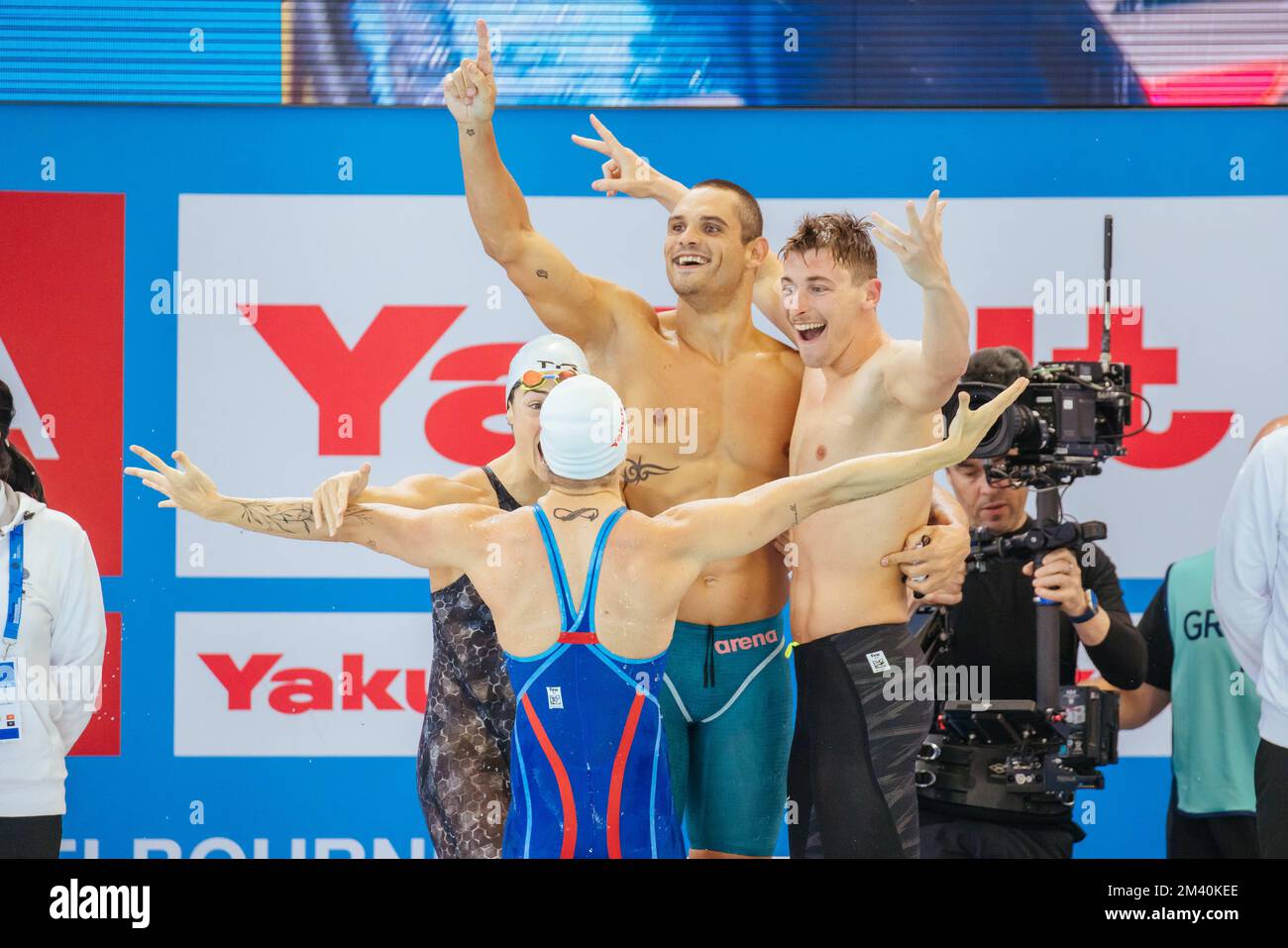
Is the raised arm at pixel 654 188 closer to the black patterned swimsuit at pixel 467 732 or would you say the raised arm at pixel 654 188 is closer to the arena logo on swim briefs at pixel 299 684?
the black patterned swimsuit at pixel 467 732

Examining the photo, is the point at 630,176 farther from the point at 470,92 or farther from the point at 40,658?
the point at 40,658

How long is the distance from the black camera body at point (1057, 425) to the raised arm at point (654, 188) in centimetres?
71

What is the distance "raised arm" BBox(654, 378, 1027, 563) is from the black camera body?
77 cm

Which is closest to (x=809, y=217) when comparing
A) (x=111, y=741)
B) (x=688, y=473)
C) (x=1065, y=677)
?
(x=688, y=473)

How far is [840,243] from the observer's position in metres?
4.29

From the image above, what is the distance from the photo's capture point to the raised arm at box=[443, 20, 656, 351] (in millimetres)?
4129

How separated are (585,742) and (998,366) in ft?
6.59

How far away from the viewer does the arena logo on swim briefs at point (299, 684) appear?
17.2ft

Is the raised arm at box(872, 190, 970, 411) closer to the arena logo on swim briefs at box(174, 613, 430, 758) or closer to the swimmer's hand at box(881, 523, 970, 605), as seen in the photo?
the swimmer's hand at box(881, 523, 970, 605)

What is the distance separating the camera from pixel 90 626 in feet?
A: 13.5

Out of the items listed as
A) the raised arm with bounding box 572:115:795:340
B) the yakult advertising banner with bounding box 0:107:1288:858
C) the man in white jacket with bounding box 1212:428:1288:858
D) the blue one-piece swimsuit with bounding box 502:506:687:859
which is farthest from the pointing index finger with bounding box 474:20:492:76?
the man in white jacket with bounding box 1212:428:1288:858

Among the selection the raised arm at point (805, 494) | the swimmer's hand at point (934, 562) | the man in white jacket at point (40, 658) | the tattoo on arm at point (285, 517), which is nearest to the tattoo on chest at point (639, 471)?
the swimmer's hand at point (934, 562)

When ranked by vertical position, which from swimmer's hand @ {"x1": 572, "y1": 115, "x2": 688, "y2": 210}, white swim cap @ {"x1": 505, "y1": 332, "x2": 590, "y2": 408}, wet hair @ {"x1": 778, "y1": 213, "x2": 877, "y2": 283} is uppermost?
swimmer's hand @ {"x1": 572, "y1": 115, "x2": 688, "y2": 210}

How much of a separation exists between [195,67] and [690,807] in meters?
3.18
